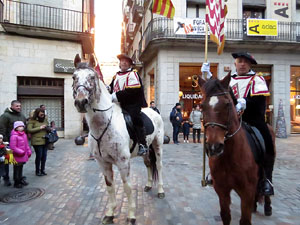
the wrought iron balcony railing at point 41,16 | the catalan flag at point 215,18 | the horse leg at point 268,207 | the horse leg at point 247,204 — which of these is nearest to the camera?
the horse leg at point 247,204

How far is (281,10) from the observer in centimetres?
1653

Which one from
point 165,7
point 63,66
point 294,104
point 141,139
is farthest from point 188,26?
point 141,139

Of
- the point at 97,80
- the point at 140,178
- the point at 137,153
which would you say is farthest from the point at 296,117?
the point at 97,80

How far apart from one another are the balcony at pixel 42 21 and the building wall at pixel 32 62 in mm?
511

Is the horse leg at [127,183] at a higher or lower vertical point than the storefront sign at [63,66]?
lower

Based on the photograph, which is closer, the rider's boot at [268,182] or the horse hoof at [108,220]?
the rider's boot at [268,182]

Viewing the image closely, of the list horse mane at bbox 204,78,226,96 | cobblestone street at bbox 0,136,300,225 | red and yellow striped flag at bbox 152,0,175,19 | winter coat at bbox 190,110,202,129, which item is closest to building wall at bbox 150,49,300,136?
winter coat at bbox 190,110,202,129

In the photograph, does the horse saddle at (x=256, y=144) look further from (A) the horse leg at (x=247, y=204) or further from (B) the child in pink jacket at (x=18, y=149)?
(B) the child in pink jacket at (x=18, y=149)

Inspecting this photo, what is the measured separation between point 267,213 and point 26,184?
5.57 meters

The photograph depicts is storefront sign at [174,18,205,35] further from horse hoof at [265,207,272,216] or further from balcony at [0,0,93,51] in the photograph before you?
horse hoof at [265,207,272,216]

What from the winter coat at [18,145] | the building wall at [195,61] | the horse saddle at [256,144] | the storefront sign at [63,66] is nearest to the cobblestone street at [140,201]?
the winter coat at [18,145]

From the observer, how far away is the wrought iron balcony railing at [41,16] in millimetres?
13047

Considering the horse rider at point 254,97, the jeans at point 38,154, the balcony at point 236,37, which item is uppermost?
the balcony at point 236,37

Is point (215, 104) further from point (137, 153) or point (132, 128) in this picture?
point (137, 153)
